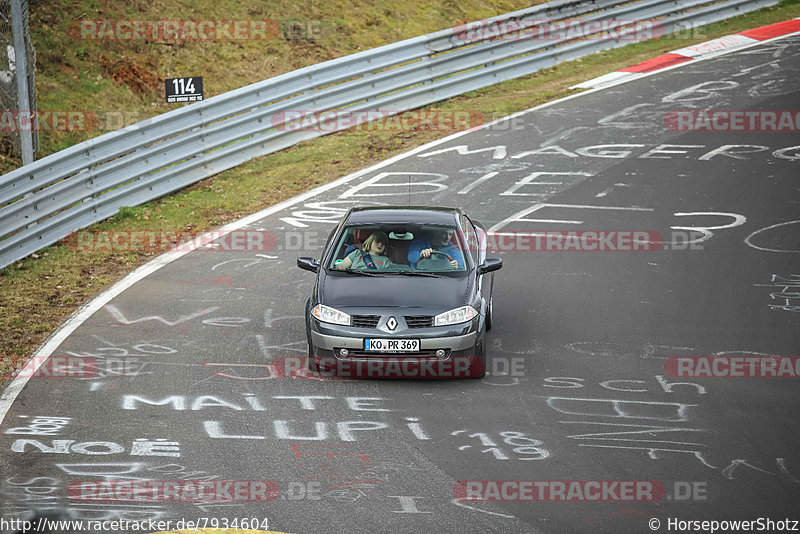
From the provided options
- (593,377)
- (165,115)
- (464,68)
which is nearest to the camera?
(593,377)

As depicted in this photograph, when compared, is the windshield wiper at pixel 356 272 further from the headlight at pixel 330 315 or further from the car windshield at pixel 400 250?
the headlight at pixel 330 315

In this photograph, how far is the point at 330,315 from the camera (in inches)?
392

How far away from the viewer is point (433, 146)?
18953mm

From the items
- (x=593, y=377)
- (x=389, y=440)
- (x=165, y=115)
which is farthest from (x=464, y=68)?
(x=389, y=440)

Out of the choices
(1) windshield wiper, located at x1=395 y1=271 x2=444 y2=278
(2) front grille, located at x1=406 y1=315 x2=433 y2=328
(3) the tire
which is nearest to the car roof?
(1) windshield wiper, located at x1=395 y1=271 x2=444 y2=278

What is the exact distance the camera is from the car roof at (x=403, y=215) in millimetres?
11141

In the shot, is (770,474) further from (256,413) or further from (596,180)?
(596,180)

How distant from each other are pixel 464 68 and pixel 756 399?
1307cm

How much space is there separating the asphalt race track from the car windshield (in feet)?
3.66
